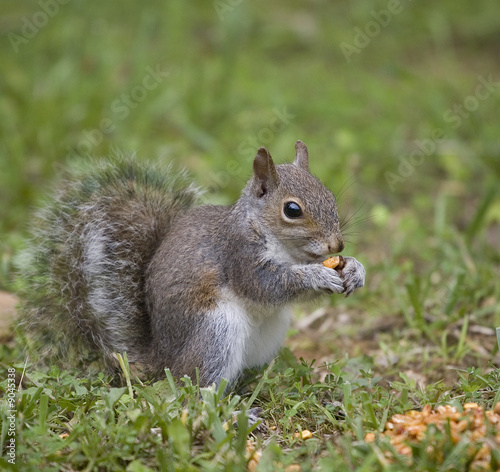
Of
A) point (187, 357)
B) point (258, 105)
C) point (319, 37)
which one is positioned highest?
point (319, 37)

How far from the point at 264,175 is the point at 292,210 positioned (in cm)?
20

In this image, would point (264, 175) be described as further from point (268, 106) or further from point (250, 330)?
point (268, 106)

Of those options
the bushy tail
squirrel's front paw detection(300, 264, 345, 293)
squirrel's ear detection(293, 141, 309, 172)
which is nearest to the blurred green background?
the bushy tail

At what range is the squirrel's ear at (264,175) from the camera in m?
2.89

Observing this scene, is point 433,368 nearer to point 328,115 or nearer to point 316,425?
point 316,425

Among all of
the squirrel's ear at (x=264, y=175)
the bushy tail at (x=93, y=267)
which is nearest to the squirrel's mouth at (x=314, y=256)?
the squirrel's ear at (x=264, y=175)

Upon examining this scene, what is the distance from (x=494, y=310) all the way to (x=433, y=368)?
57 centimetres

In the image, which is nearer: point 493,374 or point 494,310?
point 493,374

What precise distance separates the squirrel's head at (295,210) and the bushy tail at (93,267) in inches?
17.9

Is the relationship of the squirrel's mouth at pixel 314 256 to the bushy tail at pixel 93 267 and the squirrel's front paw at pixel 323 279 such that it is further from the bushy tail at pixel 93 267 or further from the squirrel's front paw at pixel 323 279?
the bushy tail at pixel 93 267

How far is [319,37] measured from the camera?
7352mm

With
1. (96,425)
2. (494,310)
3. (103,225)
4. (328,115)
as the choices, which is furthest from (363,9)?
(96,425)

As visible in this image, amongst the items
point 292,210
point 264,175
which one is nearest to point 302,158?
point 264,175

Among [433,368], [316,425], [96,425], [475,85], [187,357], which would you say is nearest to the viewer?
[96,425]
